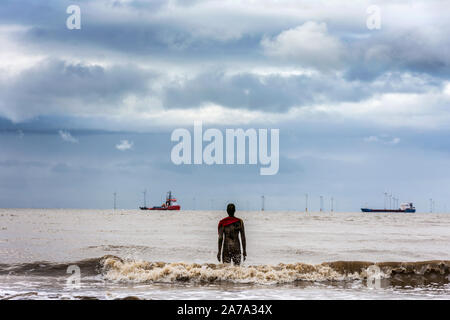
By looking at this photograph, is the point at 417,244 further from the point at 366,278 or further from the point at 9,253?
the point at 9,253

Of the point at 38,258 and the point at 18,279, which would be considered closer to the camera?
the point at 18,279

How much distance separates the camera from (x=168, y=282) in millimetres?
15883

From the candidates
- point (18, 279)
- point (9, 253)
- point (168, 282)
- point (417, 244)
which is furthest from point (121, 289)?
point (417, 244)

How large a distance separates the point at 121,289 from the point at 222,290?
3.03m

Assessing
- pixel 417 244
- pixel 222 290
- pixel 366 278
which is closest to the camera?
pixel 222 290

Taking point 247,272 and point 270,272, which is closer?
point 247,272

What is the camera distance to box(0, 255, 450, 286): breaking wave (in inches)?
632

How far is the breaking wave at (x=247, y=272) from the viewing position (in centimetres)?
1606

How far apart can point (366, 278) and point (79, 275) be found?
10319 millimetres

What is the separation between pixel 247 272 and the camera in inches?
632

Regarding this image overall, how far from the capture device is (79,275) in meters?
17.2
